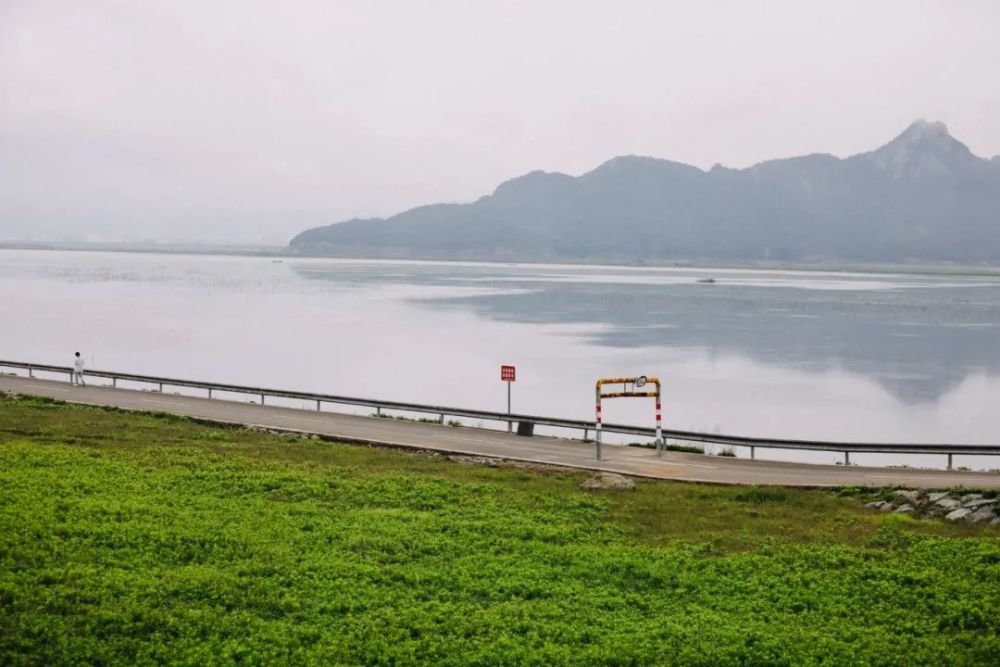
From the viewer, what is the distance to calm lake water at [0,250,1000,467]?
50031 millimetres

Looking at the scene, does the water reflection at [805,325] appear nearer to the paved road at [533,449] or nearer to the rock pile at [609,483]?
the paved road at [533,449]

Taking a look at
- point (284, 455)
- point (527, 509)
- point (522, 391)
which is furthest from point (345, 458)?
point (522, 391)

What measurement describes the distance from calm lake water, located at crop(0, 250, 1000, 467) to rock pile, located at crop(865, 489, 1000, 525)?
16430 mm

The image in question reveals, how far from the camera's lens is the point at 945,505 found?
2000 centimetres

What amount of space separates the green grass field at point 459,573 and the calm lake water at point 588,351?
20292 millimetres

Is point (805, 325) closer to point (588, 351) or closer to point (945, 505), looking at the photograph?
point (588, 351)

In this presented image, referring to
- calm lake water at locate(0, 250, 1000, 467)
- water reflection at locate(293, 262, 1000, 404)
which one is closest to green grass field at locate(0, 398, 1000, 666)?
calm lake water at locate(0, 250, 1000, 467)

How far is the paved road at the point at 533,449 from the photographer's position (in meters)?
23.8

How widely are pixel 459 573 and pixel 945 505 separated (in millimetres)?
11003

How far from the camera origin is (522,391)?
2179 inches

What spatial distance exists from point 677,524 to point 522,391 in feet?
122

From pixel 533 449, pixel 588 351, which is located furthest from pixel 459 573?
pixel 588 351

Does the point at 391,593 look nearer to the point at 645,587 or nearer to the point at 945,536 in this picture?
the point at 645,587

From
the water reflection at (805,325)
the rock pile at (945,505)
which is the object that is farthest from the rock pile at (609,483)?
the water reflection at (805,325)
